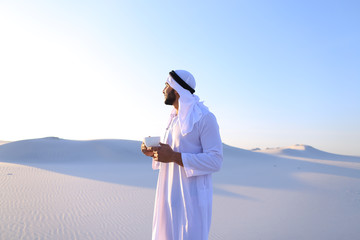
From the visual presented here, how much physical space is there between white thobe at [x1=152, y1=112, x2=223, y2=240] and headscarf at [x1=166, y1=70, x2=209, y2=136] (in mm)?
57

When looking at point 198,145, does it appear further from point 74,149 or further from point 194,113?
point 74,149

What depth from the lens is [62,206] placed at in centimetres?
812

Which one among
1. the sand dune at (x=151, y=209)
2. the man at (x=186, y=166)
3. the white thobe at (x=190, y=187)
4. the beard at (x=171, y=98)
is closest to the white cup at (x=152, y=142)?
the man at (x=186, y=166)

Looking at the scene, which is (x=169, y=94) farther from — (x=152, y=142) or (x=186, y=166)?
(x=186, y=166)

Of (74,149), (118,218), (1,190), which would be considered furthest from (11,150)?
(118,218)

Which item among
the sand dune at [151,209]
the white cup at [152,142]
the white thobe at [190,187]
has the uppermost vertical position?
the white cup at [152,142]

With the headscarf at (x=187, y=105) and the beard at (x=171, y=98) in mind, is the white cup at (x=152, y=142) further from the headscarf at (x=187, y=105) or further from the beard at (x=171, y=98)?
the beard at (x=171, y=98)

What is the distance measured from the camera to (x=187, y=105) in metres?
2.51

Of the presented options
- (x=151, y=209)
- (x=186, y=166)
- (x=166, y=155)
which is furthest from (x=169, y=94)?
(x=151, y=209)

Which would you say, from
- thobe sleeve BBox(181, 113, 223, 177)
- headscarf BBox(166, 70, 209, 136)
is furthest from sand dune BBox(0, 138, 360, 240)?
headscarf BBox(166, 70, 209, 136)

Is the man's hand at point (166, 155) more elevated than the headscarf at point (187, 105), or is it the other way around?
the headscarf at point (187, 105)

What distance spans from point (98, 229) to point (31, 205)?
10.2 feet

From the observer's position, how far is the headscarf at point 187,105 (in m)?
2.44

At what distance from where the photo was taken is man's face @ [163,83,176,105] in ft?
8.72
